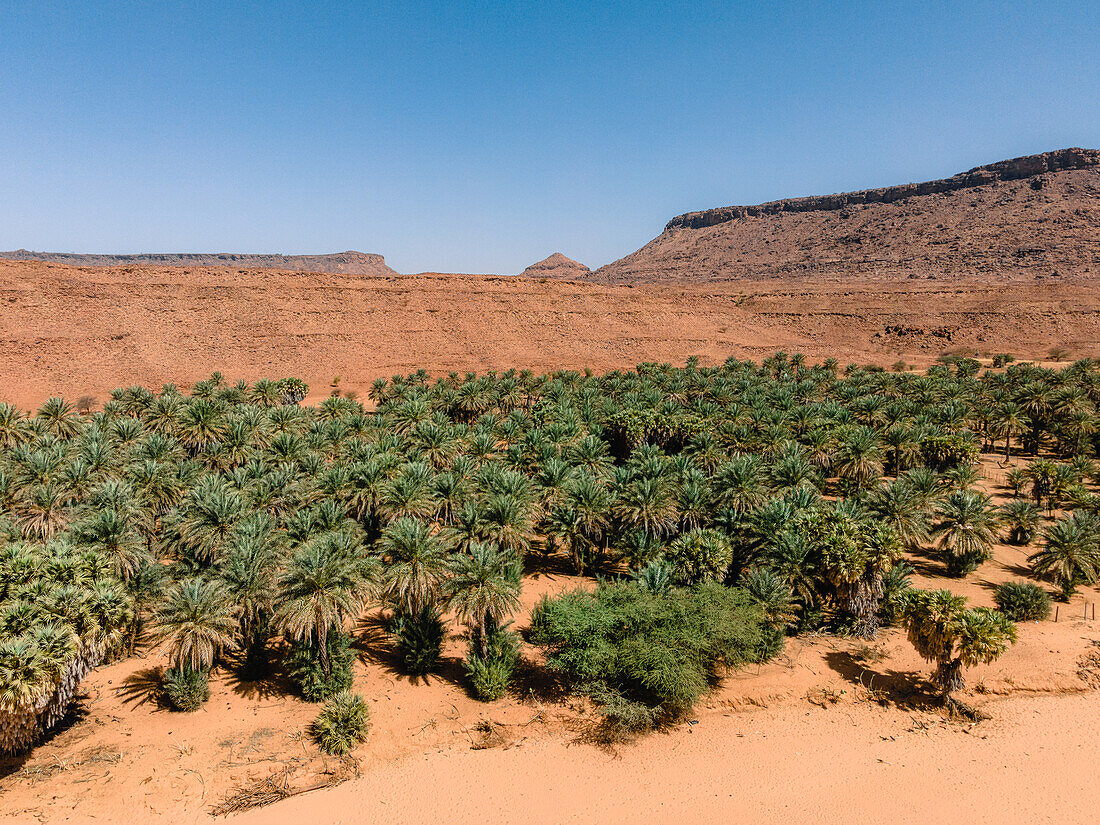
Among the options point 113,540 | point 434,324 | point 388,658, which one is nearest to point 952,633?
point 388,658

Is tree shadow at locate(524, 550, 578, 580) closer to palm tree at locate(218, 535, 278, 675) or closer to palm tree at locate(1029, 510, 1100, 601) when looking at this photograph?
palm tree at locate(218, 535, 278, 675)

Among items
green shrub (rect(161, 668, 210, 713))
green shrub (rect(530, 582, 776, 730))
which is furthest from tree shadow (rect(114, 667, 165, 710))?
green shrub (rect(530, 582, 776, 730))

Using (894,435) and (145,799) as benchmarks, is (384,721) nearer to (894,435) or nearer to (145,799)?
(145,799)

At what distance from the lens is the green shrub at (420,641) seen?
23.0 meters

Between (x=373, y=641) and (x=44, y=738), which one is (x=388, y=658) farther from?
(x=44, y=738)

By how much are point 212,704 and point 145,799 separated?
4074 mm

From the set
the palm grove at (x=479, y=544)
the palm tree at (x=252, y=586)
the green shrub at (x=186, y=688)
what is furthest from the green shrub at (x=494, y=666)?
the green shrub at (x=186, y=688)

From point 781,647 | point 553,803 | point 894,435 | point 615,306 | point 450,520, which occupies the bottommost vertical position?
point 553,803

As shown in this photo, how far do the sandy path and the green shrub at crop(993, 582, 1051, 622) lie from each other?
579 centimetres

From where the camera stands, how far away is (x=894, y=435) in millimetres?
39031

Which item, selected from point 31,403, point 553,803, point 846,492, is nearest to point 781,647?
point 553,803

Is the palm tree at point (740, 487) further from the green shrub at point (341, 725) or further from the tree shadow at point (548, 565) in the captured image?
the green shrub at point (341, 725)

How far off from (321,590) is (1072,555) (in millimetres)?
33289

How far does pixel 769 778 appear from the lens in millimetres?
18328
